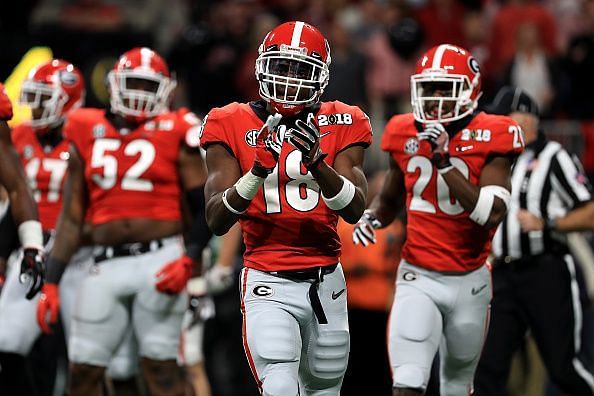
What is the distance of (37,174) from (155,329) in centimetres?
122

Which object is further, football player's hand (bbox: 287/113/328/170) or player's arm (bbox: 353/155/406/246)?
player's arm (bbox: 353/155/406/246)

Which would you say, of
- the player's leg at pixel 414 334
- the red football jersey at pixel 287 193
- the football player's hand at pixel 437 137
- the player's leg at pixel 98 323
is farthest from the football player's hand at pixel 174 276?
the football player's hand at pixel 437 137

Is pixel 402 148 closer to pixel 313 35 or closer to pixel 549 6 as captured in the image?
pixel 313 35

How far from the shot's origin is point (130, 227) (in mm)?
6332

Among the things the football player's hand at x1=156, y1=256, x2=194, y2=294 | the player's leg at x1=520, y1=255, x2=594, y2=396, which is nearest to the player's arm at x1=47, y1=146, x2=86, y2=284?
the football player's hand at x1=156, y1=256, x2=194, y2=294

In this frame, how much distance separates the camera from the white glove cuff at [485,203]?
17.8 ft

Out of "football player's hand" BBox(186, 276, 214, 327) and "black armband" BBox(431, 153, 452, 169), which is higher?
"black armband" BBox(431, 153, 452, 169)

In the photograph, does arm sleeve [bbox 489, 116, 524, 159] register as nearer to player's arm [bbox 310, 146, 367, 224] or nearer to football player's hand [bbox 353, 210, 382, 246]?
football player's hand [bbox 353, 210, 382, 246]

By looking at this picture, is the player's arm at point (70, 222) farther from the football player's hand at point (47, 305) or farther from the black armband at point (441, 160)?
the black armband at point (441, 160)

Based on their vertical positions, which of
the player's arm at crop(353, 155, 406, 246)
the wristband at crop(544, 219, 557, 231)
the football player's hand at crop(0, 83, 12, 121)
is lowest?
the wristband at crop(544, 219, 557, 231)

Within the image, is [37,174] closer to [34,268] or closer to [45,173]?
[45,173]

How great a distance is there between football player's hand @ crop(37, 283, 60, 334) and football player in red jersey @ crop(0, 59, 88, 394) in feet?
1.12

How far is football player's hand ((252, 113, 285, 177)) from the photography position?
4539 millimetres

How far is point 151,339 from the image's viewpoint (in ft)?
20.5
